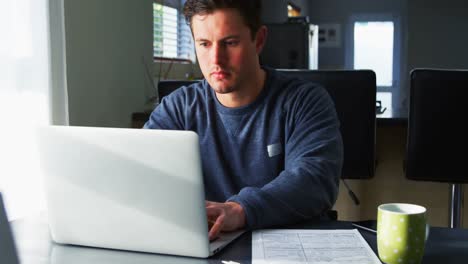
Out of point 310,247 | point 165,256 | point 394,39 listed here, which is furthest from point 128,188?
point 394,39

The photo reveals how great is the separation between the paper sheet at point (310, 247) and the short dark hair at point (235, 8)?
0.52 m

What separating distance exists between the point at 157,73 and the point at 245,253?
2.23 meters

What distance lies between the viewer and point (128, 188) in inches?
36.0

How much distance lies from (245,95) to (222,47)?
0.55ft

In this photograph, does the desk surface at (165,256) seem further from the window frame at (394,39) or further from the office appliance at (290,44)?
the window frame at (394,39)

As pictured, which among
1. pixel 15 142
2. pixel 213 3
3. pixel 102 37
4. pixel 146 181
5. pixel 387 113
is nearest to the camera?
pixel 146 181

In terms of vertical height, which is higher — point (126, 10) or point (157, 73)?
point (126, 10)

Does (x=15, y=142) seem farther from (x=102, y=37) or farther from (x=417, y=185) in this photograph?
(x=417, y=185)

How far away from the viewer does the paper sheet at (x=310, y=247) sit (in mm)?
899

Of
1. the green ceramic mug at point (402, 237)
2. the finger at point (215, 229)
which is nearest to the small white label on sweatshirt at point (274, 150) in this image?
the finger at point (215, 229)

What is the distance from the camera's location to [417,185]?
2.56 meters

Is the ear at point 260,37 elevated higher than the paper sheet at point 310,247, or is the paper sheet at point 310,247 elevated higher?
the ear at point 260,37

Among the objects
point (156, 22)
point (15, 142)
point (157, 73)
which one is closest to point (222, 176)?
A: point (15, 142)

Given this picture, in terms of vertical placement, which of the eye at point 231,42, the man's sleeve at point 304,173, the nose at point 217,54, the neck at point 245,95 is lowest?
the man's sleeve at point 304,173
